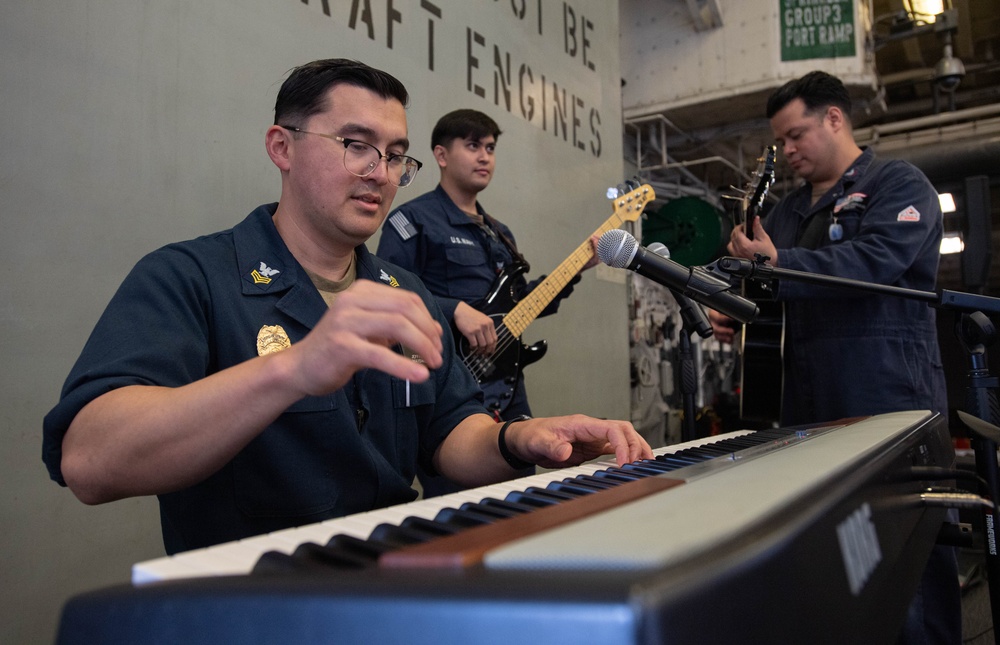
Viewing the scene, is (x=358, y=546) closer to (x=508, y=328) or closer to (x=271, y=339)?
(x=271, y=339)

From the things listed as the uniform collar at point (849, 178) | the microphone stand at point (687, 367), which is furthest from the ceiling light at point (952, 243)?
the microphone stand at point (687, 367)

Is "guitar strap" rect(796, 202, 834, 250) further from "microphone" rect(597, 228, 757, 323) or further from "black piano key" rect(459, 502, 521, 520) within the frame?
"black piano key" rect(459, 502, 521, 520)

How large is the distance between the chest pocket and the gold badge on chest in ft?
4.71

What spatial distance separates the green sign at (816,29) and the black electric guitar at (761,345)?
4.43 m

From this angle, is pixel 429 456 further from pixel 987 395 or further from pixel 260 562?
pixel 987 395

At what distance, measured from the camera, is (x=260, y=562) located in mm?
419

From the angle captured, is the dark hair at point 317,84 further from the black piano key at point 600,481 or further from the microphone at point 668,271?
the black piano key at point 600,481

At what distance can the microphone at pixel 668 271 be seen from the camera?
49.3 inches

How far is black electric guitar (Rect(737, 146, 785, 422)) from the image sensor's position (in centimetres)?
228

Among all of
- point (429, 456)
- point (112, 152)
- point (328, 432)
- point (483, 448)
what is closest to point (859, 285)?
point (483, 448)

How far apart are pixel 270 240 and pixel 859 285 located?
1.14 meters

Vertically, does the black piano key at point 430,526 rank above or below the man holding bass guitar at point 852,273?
below

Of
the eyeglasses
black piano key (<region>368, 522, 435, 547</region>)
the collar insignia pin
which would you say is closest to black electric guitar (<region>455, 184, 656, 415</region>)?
the eyeglasses

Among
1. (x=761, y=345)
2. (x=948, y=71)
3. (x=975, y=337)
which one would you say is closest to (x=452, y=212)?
(x=761, y=345)
